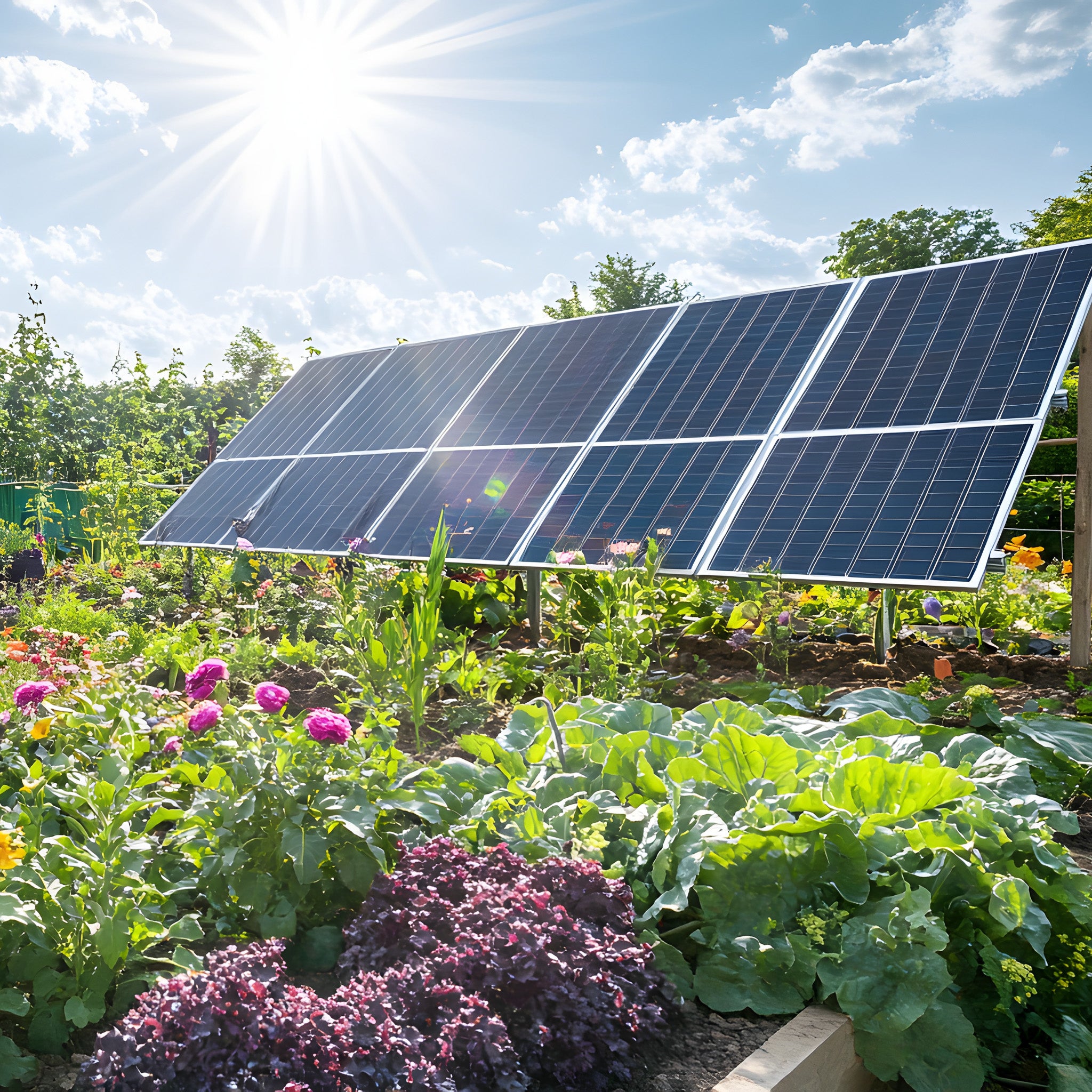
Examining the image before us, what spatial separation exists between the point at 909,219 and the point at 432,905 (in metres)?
37.8

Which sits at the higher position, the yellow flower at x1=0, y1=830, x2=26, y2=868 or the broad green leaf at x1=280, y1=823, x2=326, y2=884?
the yellow flower at x1=0, y1=830, x2=26, y2=868

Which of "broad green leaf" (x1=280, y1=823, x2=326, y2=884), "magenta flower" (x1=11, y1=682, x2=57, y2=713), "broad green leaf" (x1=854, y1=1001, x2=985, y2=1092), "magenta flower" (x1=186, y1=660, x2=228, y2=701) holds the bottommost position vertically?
"broad green leaf" (x1=854, y1=1001, x2=985, y2=1092)

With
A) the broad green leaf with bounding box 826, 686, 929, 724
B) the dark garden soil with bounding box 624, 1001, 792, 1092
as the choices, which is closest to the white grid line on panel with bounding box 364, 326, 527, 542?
the broad green leaf with bounding box 826, 686, 929, 724

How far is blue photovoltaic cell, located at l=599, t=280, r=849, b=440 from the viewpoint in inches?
276

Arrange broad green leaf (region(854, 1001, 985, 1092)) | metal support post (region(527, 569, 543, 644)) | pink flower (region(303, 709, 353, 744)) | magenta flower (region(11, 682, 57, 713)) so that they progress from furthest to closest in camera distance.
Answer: metal support post (region(527, 569, 543, 644)) < magenta flower (region(11, 682, 57, 713)) < pink flower (region(303, 709, 353, 744)) < broad green leaf (region(854, 1001, 985, 1092))

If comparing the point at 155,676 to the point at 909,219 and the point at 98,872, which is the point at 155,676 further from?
the point at 909,219

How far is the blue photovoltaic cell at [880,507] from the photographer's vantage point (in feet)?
16.6

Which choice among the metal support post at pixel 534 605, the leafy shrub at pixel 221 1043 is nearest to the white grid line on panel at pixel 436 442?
the metal support post at pixel 534 605

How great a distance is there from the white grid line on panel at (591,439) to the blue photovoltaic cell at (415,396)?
6.73 feet

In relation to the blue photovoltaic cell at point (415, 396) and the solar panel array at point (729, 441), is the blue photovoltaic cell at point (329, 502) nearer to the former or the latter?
the solar panel array at point (729, 441)

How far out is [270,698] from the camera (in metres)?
3.01

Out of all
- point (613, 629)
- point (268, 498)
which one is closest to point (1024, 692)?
point (613, 629)

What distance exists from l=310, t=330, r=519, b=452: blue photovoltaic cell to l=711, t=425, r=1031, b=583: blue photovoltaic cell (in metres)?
4.09

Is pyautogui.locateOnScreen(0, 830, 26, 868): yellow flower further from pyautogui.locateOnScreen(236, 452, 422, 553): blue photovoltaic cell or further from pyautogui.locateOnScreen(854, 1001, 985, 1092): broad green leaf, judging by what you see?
pyautogui.locateOnScreen(236, 452, 422, 553): blue photovoltaic cell
